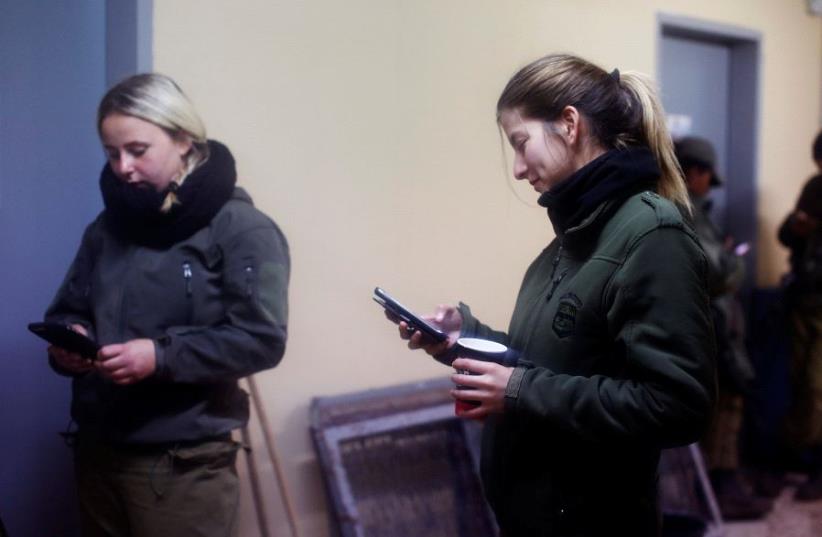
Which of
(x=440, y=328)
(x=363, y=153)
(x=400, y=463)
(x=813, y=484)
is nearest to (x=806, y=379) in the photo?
(x=813, y=484)

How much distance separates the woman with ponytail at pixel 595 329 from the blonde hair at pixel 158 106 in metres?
0.75

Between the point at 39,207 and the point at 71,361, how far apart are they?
0.69 metres

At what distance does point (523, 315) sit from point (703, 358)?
34 cm

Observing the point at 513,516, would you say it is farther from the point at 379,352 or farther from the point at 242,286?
the point at 379,352

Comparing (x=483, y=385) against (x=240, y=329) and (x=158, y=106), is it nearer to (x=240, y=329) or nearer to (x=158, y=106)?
A: (x=240, y=329)

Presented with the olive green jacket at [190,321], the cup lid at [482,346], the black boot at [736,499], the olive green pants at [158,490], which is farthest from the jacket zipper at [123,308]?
the black boot at [736,499]

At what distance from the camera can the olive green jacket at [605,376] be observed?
4.06ft

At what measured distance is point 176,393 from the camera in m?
1.80

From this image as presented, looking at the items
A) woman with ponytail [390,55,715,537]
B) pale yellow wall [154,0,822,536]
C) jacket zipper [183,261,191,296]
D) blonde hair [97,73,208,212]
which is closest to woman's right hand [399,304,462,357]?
woman with ponytail [390,55,715,537]

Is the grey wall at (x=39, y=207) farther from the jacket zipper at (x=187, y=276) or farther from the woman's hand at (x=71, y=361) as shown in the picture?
the jacket zipper at (x=187, y=276)

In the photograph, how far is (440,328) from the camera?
64.9 inches

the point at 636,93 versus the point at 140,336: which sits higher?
the point at 636,93

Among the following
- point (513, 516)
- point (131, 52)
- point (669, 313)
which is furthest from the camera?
point (131, 52)

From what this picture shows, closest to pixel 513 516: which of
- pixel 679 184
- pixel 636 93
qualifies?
pixel 679 184
